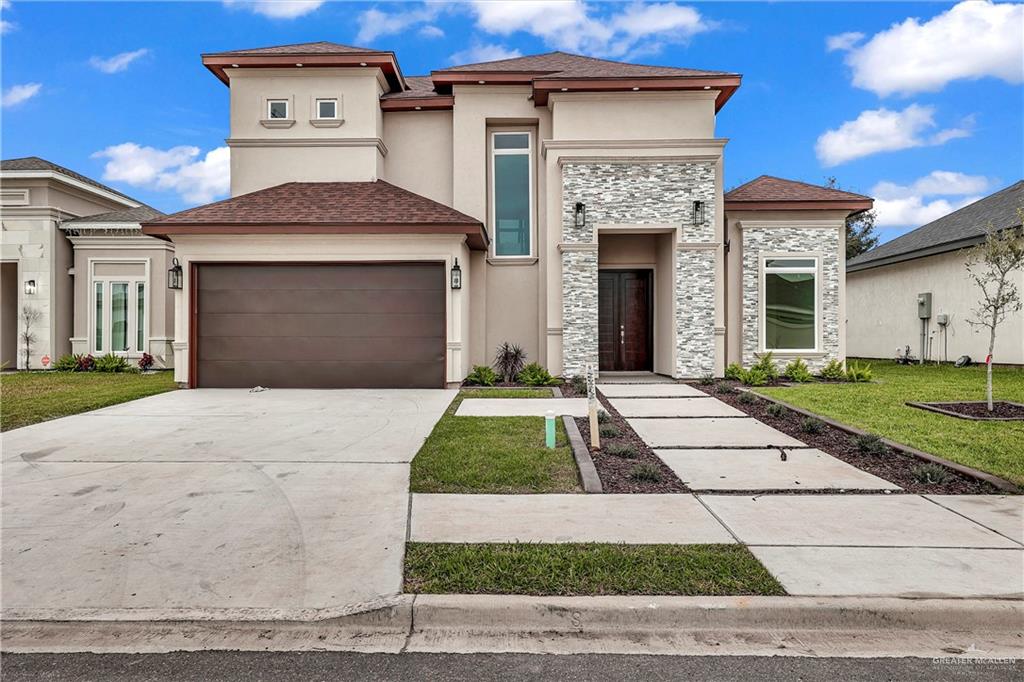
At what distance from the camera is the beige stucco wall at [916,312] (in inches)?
603

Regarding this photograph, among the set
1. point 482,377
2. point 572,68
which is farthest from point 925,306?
point 482,377

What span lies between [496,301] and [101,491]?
10026 millimetres

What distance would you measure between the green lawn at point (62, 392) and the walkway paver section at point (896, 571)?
30.7ft

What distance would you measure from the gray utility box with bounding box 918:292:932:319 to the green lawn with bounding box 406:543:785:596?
18.1 m

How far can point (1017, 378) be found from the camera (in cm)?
1274

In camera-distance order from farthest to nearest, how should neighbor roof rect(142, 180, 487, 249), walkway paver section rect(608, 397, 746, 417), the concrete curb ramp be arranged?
neighbor roof rect(142, 180, 487, 249), walkway paver section rect(608, 397, 746, 417), the concrete curb ramp

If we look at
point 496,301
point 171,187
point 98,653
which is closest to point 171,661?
point 98,653

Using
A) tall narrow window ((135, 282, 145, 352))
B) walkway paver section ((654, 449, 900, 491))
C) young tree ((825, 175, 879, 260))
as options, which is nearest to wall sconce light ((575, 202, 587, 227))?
walkway paver section ((654, 449, 900, 491))

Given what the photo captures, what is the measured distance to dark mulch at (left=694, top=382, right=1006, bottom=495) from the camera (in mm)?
5000

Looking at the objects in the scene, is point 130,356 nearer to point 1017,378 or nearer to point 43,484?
point 43,484

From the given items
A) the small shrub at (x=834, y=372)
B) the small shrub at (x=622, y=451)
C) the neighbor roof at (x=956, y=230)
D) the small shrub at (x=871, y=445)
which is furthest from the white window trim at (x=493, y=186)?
the neighbor roof at (x=956, y=230)

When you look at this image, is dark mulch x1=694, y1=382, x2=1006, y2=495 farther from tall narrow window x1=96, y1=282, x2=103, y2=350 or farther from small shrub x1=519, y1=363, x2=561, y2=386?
tall narrow window x1=96, y1=282, x2=103, y2=350

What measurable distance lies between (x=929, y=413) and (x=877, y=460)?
351 cm

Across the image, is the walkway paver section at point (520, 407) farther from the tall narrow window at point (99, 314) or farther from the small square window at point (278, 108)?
the tall narrow window at point (99, 314)
